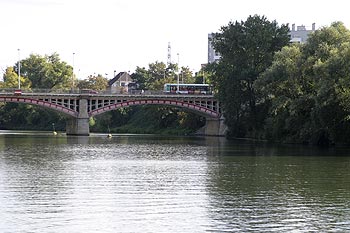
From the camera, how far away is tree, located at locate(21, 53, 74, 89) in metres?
140

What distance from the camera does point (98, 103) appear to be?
107500mm

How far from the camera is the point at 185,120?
122 meters

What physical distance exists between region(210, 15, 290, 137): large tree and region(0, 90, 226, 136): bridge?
48.1ft

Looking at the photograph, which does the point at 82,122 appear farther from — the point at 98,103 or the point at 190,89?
the point at 190,89

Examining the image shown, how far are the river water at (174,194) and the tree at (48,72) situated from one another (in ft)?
287

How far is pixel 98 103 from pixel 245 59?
2531cm

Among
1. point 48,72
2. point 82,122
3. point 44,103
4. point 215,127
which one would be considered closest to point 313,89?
point 215,127

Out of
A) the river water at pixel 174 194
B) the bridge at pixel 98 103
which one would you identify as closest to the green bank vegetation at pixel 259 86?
the bridge at pixel 98 103

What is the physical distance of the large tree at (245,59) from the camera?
293 ft

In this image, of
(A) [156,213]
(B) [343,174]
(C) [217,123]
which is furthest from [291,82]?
(A) [156,213]

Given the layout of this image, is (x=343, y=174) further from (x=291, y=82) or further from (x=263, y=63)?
(x=263, y=63)

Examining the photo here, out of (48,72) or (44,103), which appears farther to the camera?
(48,72)

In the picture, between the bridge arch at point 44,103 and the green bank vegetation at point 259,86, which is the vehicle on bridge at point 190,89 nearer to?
the green bank vegetation at point 259,86

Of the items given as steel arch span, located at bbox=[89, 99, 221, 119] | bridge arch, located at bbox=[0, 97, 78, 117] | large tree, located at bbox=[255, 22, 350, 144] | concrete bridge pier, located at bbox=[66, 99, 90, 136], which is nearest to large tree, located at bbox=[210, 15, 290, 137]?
large tree, located at bbox=[255, 22, 350, 144]
